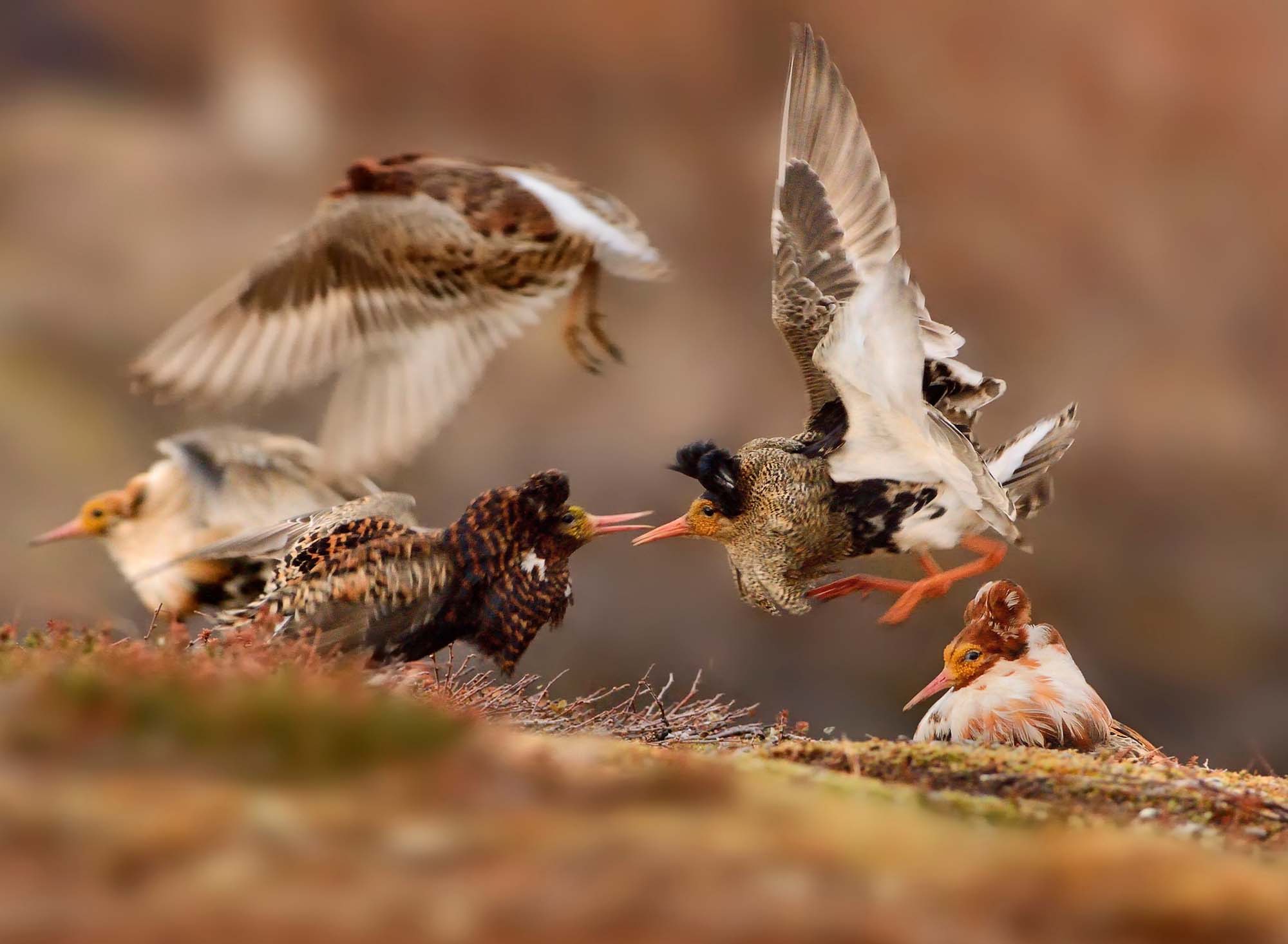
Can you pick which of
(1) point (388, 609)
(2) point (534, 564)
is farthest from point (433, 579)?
(2) point (534, 564)

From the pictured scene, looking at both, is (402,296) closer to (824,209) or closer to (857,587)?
(824,209)

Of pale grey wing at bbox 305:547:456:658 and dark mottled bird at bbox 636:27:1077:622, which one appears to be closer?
pale grey wing at bbox 305:547:456:658

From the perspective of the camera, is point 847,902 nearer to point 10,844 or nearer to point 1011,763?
point 10,844

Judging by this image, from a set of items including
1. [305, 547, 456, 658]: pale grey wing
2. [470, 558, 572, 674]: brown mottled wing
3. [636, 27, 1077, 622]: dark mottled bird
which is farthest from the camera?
[636, 27, 1077, 622]: dark mottled bird

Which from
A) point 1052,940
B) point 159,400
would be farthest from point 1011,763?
point 159,400

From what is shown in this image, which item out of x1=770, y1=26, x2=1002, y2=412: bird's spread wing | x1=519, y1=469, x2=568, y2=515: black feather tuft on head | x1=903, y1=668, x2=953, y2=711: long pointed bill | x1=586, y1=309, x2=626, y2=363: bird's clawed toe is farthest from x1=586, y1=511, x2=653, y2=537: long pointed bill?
x1=903, y1=668, x2=953, y2=711: long pointed bill

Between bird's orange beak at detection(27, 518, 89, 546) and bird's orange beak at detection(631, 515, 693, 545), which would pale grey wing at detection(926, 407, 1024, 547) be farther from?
bird's orange beak at detection(27, 518, 89, 546)

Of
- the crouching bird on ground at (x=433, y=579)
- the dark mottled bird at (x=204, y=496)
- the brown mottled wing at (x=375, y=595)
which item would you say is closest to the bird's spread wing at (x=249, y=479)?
the dark mottled bird at (x=204, y=496)
